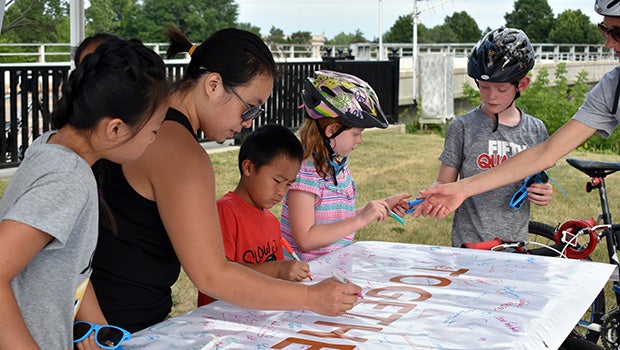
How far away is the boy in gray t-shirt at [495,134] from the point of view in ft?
11.2

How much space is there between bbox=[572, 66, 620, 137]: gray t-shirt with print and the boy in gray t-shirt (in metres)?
0.34

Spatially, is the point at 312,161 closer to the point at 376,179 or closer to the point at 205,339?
the point at 205,339

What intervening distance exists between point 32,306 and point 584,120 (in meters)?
2.42

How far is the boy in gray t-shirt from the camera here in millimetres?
3412

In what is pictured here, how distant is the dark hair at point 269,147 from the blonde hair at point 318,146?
1.07 ft

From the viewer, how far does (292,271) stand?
237cm

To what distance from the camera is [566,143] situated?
127 inches

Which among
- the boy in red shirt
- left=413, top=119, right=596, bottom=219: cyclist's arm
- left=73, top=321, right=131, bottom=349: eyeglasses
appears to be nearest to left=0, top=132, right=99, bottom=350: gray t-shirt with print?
left=73, top=321, right=131, bottom=349: eyeglasses

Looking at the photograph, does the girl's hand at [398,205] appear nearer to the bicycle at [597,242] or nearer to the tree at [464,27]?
the bicycle at [597,242]

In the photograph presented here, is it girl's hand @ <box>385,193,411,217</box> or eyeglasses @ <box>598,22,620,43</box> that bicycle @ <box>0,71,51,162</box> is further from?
eyeglasses @ <box>598,22,620,43</box>

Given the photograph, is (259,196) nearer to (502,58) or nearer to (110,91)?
(110,91)

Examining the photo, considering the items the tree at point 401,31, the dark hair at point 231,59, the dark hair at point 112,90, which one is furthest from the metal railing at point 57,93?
the tree at point 401,31

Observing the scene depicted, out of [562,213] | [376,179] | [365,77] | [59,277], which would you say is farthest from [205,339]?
[365,77]

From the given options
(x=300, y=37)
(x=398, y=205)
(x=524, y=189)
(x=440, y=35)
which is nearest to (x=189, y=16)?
(x=300, y=37)
